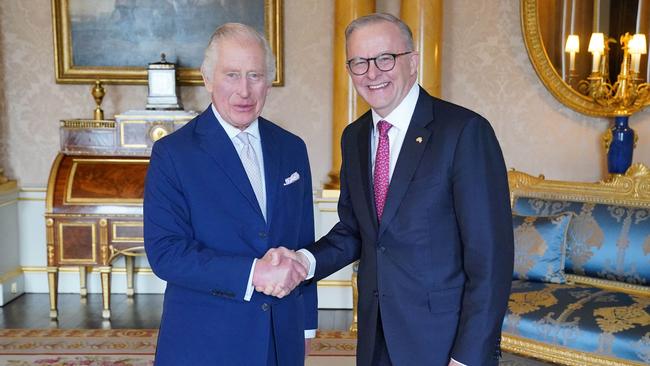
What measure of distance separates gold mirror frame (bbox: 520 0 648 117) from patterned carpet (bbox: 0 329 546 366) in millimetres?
2064

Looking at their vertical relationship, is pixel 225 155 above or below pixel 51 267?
above

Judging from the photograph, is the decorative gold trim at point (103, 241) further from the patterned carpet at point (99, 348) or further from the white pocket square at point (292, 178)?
the white pocket square at point (292, 178)

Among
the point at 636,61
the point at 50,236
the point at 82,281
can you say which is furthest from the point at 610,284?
the point at 82,281

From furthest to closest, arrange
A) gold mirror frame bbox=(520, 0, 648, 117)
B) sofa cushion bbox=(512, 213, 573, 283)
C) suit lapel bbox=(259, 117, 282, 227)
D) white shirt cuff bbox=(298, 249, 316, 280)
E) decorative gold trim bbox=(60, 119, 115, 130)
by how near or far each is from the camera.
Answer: gold mirror frame bbox=(520, 0, 648, 117) < decorative gold trim bbox=(60, 119, 115, 130) < sofa cushion bbox=(512, 213, 573, 283) < white shirt cuff bbox=(298, 249, 316, 280) < suit lapel bbox=(259, 117, 282, 227)

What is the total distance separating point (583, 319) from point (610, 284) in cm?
59

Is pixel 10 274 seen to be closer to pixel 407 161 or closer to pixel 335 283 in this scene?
pixel 335 283

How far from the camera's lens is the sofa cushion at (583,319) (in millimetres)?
3033

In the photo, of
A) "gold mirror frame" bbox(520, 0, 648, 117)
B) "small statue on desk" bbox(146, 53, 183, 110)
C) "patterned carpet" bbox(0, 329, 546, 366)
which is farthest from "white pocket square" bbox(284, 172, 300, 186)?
"gold mirror frame" bbox(520, 0, 648, 117)

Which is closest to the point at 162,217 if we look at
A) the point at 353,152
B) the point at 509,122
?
the point at 353,152

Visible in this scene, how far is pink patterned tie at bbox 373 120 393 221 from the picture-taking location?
197cm

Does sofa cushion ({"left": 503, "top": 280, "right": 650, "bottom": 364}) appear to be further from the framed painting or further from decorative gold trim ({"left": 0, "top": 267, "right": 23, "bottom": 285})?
decorative gold trim ({"left": 0, "top": 267, "right": 23, "bottom": 285})

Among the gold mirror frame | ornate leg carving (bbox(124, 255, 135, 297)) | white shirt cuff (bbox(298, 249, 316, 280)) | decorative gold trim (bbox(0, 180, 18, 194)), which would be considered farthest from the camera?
ornate leg carving (bbox(124, 255, 135, 297))

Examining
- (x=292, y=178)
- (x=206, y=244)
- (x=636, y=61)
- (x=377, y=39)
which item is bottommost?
(x=206, y=244)

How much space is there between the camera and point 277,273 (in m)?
1.83
